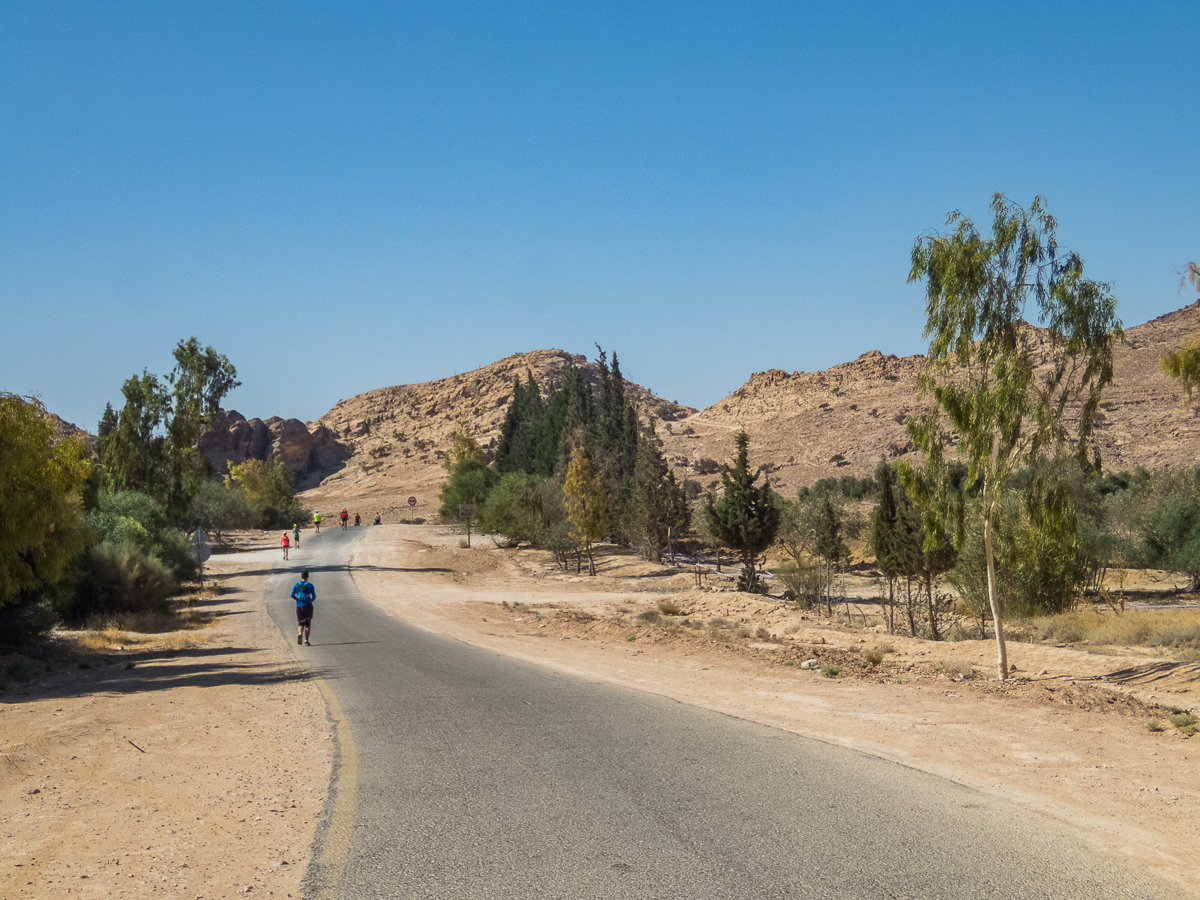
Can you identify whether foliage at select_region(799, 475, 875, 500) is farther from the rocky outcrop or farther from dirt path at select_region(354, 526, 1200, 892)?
the rocky outcrop

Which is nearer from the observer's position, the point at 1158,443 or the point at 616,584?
the point at 616,584

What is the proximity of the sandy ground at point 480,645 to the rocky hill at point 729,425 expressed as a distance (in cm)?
3856

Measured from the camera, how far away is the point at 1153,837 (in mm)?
5773

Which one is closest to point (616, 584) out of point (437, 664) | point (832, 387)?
point (437, 664)

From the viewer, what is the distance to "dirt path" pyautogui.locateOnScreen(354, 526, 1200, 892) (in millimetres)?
6574

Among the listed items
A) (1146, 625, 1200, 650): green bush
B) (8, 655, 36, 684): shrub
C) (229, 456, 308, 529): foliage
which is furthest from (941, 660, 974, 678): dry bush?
(229, 456, 308, 529): foliage

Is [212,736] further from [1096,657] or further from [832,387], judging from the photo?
[832,387]

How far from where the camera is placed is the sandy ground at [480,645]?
577cm

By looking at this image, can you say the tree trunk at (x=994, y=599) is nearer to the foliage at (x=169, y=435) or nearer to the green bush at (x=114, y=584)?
the green bush at (x=114, y=584)

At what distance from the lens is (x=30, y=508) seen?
1652 centimetres

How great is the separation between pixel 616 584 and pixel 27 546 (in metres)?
28.0

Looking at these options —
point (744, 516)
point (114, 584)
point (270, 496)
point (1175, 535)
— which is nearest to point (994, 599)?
point (744, 516)

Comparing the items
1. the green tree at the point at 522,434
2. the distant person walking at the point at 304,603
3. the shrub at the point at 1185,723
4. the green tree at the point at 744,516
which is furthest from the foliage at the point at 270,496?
the shrub at the point at 1185,723

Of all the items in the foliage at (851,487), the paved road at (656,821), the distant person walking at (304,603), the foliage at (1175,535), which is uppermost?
the foliage at (851,487)
